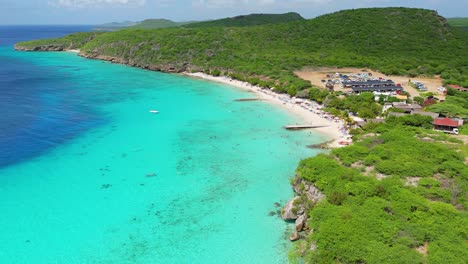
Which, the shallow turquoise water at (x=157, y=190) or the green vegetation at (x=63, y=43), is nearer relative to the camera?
the shallow turquoise water at (x=157, y=190)

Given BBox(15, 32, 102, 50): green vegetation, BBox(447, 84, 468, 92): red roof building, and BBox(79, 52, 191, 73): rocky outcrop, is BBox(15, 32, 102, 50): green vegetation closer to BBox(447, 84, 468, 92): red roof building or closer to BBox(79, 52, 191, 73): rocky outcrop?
BBox(79, 52, 191, 73): rocky outcrop

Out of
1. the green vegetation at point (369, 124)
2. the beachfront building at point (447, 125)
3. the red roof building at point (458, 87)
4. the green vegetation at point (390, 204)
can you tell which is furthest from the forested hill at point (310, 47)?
the green vegetation at point (390, 204)

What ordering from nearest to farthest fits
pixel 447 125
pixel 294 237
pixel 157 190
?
1. pixel 294 237
2. pixel 157 190
3. pixel 447 125

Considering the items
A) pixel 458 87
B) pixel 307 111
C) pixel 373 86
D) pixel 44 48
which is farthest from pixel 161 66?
pixel 44 48

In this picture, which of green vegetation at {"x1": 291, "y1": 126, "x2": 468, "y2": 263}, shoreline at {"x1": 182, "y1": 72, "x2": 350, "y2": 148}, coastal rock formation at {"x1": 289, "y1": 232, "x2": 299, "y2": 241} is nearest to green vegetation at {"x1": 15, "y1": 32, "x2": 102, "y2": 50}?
shoreline at {"x1": 182, "y1": 72, "x2": 350, "y2": 148}

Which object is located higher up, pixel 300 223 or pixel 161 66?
pixel 161 66

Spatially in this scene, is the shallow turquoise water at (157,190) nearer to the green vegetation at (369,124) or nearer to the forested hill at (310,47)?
the green vegetation at (369,124)

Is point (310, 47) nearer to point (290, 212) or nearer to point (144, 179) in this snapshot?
point (144, 179)

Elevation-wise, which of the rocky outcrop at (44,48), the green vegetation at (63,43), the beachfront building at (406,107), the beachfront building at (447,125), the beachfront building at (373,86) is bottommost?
the beachfront building at (447,125)
